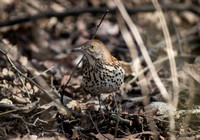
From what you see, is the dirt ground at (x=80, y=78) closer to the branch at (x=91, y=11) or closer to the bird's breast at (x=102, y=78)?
the branch at (x=91, y=11)

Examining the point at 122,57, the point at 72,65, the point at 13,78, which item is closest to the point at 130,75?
the point at 122,57

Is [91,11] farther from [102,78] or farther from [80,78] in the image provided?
[102,78]

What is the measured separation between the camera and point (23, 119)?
3.98m

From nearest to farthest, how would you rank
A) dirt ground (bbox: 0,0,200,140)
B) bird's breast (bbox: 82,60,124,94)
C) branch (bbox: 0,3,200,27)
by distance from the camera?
dirt ground (bbox: 0,0,200,140) → bird's breast (bbox: 82,60,124,94) → branch (bbox: 0,3,200,27)

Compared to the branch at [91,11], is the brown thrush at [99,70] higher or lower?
lower

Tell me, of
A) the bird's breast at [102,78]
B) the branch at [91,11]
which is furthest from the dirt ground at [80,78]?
the bird's breast at [102,78]

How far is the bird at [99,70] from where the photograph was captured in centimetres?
446

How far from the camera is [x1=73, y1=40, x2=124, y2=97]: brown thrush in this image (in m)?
4.46

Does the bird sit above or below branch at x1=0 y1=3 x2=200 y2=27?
below

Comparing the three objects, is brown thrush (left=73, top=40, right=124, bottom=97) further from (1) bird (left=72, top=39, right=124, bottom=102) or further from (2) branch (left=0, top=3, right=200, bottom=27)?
(2) branch (left=0, top=3, right=200, bottom=27)

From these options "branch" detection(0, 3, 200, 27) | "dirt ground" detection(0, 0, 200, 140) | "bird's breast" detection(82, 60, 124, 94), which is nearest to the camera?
"dirt ground" detection(0, 0, 200, 140)

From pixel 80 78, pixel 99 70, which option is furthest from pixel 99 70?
pixel 80 78

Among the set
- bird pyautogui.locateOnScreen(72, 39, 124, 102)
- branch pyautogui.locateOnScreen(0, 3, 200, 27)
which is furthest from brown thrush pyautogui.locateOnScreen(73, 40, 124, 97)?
branch pyautogui.locateOnScreen(0, 3, 200, 27)

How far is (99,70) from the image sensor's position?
177 inches
